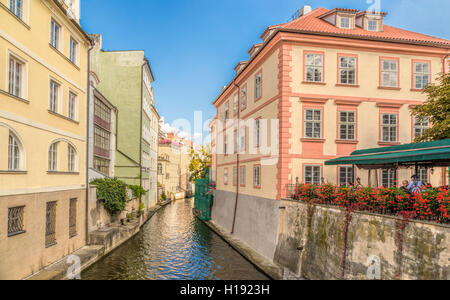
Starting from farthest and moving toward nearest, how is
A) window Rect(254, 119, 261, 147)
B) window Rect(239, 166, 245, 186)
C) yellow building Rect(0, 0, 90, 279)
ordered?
1. window Rect(239, 166, 245, 186)
2. window Rect(254, 119, 261, 147)
3. yellow building Rect(0, 0, 90, 279)

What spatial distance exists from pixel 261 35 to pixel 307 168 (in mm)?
10163

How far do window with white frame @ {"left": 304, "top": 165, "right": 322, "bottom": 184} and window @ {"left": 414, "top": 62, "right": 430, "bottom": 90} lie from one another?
24.1 feet

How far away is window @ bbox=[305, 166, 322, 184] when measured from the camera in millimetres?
17094

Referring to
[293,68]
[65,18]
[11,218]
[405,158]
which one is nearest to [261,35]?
[293,68]

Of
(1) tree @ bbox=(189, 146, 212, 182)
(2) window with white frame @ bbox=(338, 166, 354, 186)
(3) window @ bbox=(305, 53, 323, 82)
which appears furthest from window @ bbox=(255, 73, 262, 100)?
(1) tree @ bbox=(189, 146, 212, 182)

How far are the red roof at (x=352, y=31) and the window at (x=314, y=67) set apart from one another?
1254 millimetres

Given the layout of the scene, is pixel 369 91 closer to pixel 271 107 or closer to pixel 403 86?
pixel 403 86

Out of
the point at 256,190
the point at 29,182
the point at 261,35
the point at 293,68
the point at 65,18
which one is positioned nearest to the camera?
the point at 29,182

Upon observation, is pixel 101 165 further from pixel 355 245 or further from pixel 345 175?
pixel 355 245

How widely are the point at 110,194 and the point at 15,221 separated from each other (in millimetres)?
9963

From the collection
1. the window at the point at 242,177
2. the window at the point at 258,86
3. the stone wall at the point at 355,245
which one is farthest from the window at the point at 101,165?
the stone wall at the point at 355,245

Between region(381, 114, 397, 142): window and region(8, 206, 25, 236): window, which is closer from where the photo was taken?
region(8, 206, 25, 236): window

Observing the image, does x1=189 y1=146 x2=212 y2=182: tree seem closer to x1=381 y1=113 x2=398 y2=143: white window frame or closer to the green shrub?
the green shrub

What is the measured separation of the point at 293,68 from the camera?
55.7 ft
